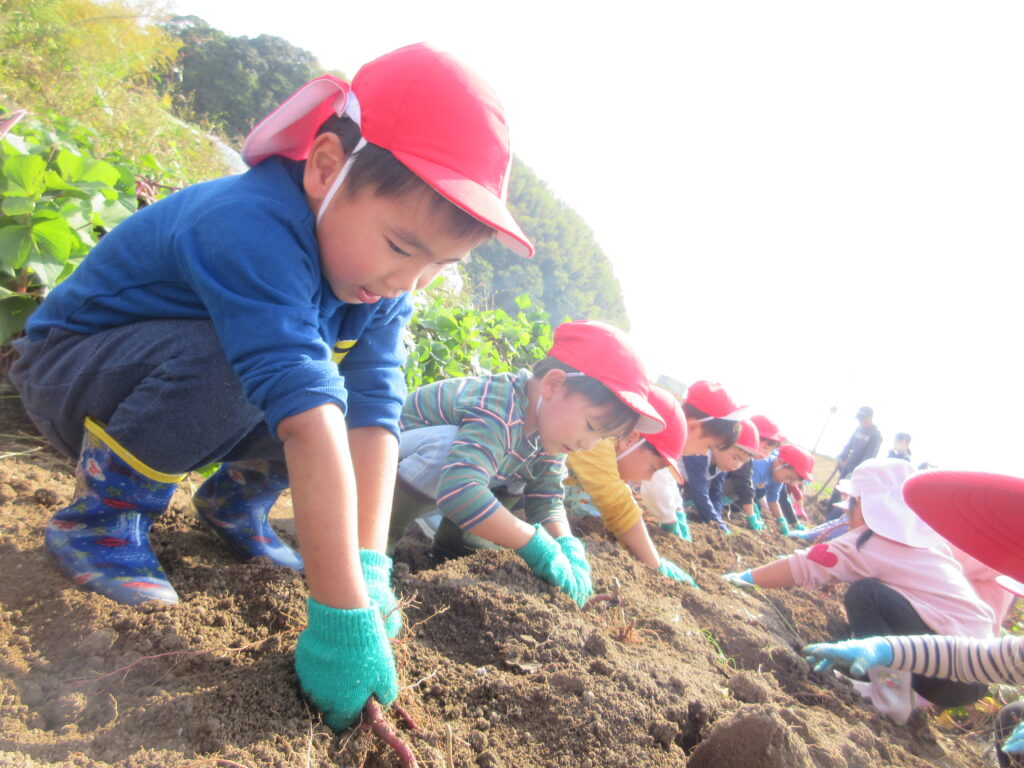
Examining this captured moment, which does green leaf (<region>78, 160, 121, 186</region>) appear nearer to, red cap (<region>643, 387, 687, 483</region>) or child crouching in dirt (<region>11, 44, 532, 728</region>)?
child crouching in dirt (<region>11, 44, 532, 728</region>)

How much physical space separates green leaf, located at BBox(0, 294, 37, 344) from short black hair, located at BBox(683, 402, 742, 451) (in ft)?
11.3

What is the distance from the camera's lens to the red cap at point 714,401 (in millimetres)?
4043

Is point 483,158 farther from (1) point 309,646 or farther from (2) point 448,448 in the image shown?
(2) point 448,448

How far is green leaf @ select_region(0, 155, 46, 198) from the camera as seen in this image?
1.76 metres

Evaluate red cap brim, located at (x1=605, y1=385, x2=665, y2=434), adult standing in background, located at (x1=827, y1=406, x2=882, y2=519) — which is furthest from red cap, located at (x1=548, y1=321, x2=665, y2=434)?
adult standing in background, located at (x1=827, y1=406, x2=882, y2=519)

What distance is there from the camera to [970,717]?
264 centimetres

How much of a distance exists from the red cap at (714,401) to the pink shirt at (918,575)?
47.2 inches

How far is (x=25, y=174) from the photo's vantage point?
1.79 m

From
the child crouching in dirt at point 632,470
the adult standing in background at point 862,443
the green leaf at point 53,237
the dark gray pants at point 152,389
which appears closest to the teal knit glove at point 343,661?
the dark gray pants at point 152,389

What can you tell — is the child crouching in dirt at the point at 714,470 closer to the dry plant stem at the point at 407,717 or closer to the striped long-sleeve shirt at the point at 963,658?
the striped long-sleeve shirt at the point at 963,658

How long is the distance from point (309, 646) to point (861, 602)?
2.58 meters

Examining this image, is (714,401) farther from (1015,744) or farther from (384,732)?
(384,732)

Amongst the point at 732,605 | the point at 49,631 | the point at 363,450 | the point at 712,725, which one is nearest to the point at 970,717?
the point at 732,605

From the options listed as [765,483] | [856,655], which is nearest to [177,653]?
[856,655]
